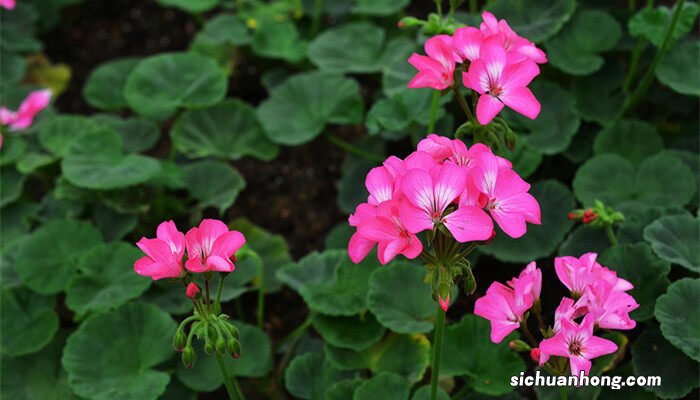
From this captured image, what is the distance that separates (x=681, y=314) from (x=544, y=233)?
1.59 ft

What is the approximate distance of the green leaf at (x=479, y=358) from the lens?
1792 mm

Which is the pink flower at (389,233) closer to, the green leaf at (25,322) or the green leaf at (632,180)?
the green leaf at (632,180)

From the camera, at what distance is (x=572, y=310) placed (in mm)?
1374

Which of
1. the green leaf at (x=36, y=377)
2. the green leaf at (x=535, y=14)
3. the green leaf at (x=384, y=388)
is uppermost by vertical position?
the green leaf at (x=535, y=14)

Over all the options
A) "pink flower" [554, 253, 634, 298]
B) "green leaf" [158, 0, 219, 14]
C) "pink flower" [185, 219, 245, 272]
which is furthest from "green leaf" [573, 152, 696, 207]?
"green leaf" [158, 0, 219, 14]

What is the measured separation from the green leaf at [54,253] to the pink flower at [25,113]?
0.46 metres

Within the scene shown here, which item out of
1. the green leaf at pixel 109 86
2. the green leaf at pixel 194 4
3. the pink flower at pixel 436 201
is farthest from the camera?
the green leaf at pixel 194 4

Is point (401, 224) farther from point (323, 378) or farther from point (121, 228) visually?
point (121, 228)

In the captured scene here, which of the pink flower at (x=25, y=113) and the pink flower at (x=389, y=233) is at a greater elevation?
the pink flower at (x=389, y=233)

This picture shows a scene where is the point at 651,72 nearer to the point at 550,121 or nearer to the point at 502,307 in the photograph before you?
the point at 550,121

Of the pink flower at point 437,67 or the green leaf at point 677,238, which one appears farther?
the green leaf at point 677,238

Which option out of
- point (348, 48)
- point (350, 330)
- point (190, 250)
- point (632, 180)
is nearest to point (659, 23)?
point (632, 180)

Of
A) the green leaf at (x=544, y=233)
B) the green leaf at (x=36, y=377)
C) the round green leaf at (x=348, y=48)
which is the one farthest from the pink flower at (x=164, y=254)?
the round green leaf at (x=348, y=48)

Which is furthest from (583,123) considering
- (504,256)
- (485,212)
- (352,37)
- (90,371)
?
(90,371)
